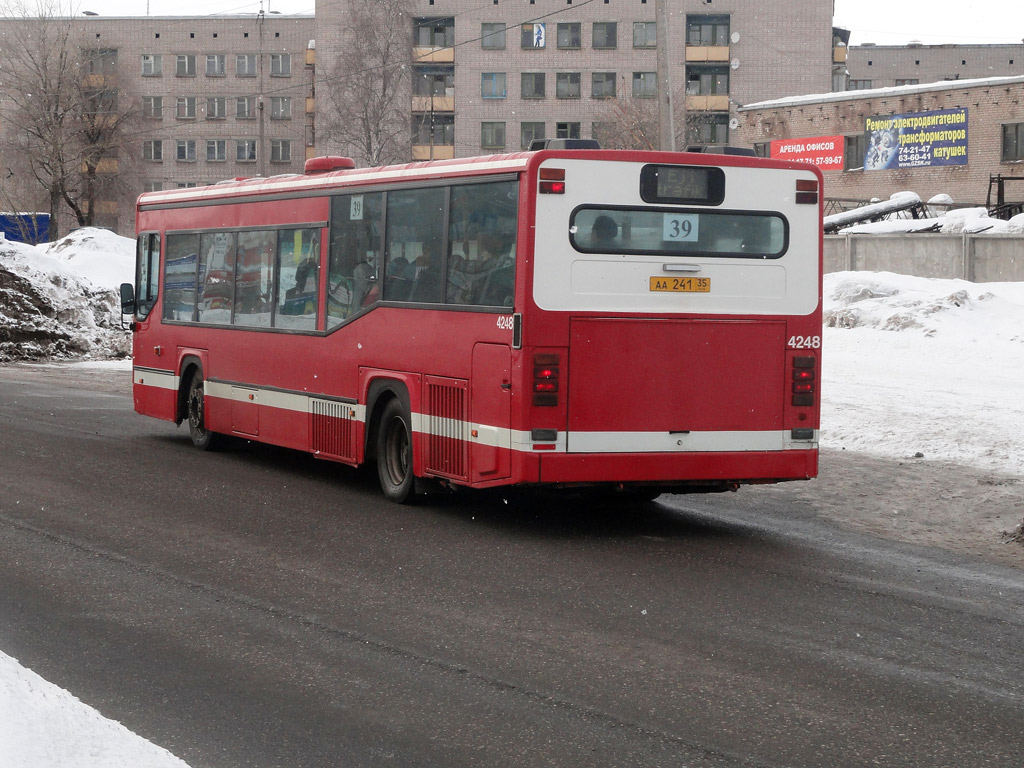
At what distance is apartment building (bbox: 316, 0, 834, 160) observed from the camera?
82750mm

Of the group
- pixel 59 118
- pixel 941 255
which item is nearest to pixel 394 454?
pixel 941 255

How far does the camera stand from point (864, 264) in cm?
3203

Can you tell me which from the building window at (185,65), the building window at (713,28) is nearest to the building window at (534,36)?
the building window at (713,28)

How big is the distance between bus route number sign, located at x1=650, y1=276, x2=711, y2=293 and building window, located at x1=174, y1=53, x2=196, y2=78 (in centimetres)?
8900

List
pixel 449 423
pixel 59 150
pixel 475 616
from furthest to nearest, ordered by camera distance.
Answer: pixel 59 150, pixel 449 423, pixel 475 616

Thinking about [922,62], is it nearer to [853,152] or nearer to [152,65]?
[152,65]

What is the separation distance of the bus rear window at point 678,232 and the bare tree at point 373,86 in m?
66.1

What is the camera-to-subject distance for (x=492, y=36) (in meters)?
85.0

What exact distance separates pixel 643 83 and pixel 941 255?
5572 cm

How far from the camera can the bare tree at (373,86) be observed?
76500 millimetres

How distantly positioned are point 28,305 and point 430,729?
2969 centimetres

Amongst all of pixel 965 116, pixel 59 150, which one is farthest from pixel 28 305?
pixel 59 150

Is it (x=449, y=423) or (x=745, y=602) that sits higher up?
(x=449, y=423)

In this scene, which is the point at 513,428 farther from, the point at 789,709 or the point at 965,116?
the point at 965,116
